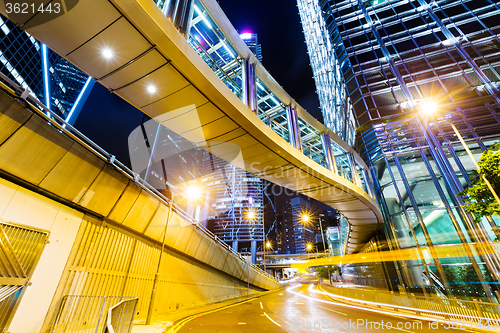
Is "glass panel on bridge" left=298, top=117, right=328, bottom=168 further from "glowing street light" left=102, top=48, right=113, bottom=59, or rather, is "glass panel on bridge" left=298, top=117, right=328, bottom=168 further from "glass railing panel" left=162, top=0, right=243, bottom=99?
"glowing street light" left=102, top=48, right=113, bottom=59

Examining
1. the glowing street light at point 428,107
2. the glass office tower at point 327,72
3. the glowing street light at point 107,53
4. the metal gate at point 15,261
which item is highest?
the glass office tower at point 327,72

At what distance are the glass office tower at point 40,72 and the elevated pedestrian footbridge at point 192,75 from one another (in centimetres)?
4060

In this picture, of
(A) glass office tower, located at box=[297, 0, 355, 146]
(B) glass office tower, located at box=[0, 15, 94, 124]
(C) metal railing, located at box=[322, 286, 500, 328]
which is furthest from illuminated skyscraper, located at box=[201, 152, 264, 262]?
(C) metal railing, located at box=[322, 286, 500, 328]

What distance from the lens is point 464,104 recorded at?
20.2 metres

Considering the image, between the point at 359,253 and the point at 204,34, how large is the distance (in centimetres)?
3980

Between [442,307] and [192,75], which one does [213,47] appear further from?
[442,307]

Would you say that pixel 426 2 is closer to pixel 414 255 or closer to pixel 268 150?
pixel 414 255

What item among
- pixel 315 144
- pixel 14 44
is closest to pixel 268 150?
pixel 315 144

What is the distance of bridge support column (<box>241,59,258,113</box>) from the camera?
28.3ft

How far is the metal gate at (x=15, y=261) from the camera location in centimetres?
527

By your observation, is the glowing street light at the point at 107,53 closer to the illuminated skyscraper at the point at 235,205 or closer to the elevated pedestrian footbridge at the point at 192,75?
the elevated pedestrian footbridge at the point at 192,75

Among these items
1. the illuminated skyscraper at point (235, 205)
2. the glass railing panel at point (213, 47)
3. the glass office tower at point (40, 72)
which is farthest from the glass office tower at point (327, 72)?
the illuminated skyscraper at point (235, 205)

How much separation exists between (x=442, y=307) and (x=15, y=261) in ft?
61.8

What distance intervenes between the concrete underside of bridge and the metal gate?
6 cm
